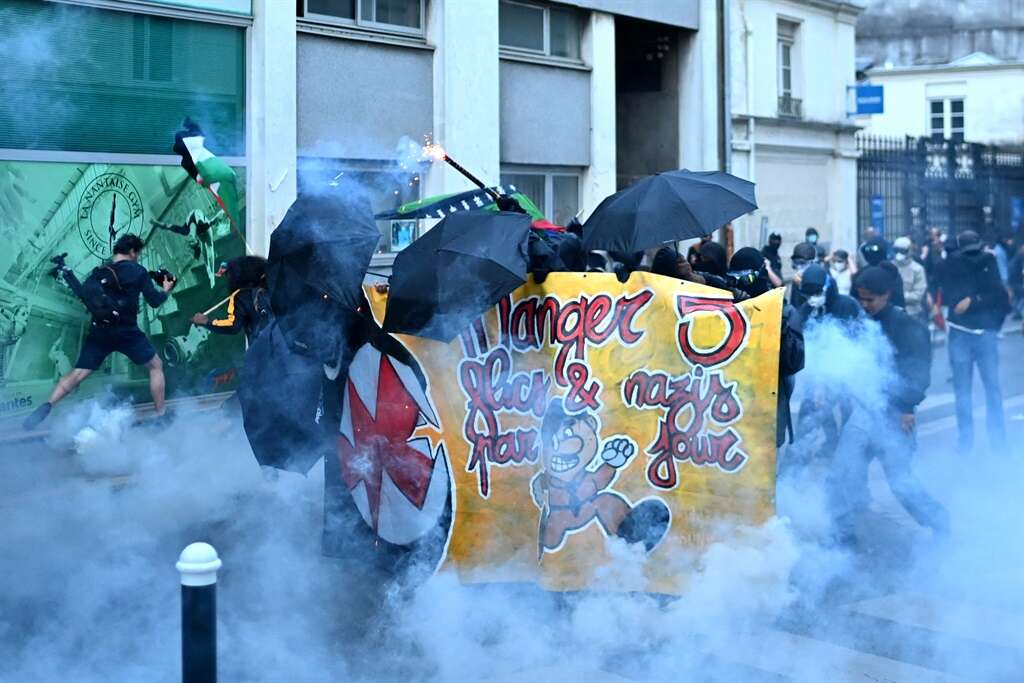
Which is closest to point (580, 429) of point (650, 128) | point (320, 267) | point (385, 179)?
point (320, 267)

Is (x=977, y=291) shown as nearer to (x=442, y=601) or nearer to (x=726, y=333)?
(x=726, y=333)

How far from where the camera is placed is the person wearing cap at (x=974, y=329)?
30.5ft

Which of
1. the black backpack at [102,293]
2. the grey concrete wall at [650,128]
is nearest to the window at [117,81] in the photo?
the black backpack at [102,293]

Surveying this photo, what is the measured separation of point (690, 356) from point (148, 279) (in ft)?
16.2

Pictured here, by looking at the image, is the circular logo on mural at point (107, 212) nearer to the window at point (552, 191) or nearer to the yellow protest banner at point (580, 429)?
the yellow protest banner at point (580, 429)

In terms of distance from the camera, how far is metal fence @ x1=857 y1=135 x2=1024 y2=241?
2128 centimetres

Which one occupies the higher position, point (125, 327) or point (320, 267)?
point (320, 267)

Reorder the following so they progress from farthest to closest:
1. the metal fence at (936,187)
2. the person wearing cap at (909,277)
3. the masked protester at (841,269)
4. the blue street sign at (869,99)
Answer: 1. the metal fence at (936,187)
2. the blue street sign at (869,99)
3. the person wearing cap at (909,277)
4. the masked protester at (841,269)

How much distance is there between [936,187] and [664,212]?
18.6m

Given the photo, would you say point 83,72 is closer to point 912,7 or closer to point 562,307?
point 562,307

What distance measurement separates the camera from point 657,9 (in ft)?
50.9

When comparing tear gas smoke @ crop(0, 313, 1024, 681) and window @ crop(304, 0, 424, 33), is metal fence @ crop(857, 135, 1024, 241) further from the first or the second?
tear gas smoke @ crop(0, 313, 1024, 681)

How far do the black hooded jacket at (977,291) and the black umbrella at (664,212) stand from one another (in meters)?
4.18

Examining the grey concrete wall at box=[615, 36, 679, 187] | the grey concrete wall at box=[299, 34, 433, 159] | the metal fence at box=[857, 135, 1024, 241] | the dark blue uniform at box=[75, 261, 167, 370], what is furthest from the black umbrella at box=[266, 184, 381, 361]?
the metal fence at box=[857, 135, 1024, 241]
